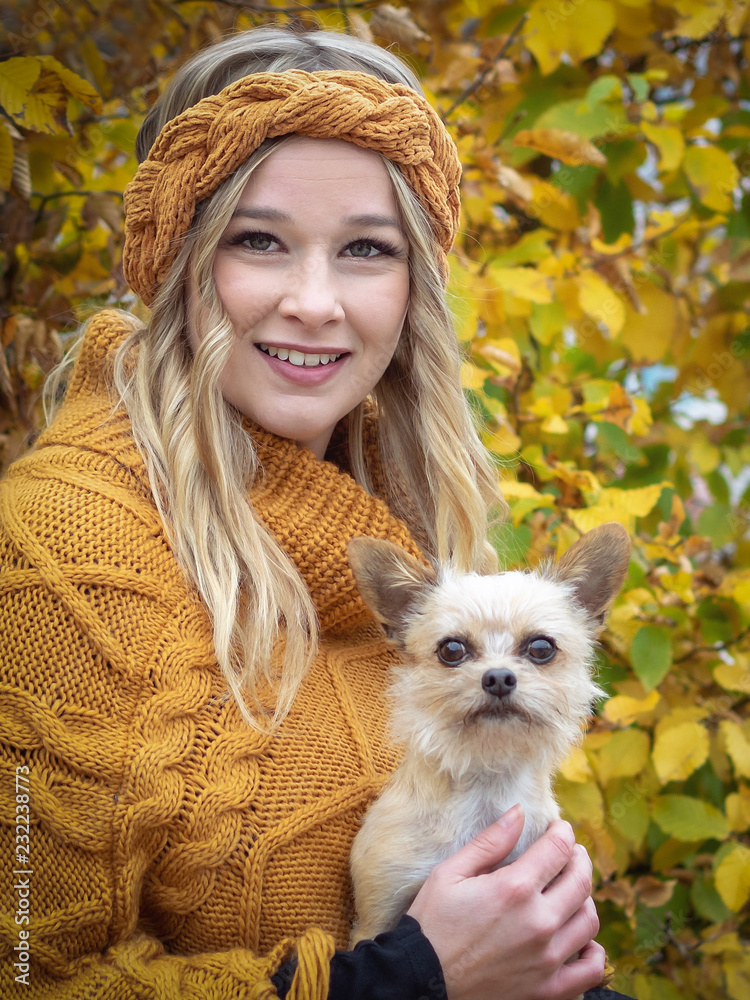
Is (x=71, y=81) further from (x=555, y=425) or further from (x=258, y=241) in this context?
(x=555, y=425)

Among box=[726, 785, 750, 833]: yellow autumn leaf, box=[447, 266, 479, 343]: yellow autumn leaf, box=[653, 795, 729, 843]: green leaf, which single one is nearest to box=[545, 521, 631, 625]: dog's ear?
box=[447, 266, 479, 343]: yellow autumn leaf

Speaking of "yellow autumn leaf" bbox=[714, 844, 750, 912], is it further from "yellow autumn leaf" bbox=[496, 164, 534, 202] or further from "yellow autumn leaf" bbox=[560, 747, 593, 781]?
"yellow autumn leaf" bbox=[496, 164, 534, 202]

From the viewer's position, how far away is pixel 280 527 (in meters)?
1.98

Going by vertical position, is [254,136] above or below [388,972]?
above

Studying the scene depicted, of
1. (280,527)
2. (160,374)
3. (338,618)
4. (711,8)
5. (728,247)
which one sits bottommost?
(338,618)

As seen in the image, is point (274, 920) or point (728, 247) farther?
point (728, 247)

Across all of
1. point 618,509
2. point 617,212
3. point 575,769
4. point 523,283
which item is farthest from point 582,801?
point 617,212

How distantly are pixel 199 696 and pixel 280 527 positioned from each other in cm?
46

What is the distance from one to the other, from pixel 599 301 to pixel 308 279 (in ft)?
4.68

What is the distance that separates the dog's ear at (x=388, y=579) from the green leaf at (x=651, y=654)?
3.48 feet

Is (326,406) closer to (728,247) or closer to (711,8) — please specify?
(711,8)

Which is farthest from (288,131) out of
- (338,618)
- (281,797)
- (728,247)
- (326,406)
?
(728,247)

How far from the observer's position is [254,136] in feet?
5.93

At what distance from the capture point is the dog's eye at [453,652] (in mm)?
1678
